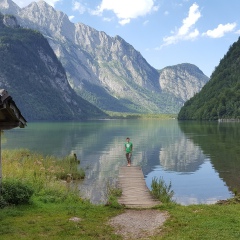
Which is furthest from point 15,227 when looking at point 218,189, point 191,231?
point 218,189

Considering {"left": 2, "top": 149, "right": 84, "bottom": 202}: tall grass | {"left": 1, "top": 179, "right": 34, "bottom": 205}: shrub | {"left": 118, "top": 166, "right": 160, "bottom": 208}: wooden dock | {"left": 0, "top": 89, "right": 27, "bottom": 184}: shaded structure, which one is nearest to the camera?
{"left": 0, "top": 89, "right": 27, "bottom": 184}: shaded structure

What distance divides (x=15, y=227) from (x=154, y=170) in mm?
34323

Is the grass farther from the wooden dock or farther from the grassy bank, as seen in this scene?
the wooden dock

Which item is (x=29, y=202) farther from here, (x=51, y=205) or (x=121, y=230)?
(x=121, y=230)

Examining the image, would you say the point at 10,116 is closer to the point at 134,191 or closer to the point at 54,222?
the point at 54,222

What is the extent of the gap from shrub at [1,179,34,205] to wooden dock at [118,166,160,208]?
5971 mm

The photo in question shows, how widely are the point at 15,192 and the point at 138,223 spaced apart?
734 cm

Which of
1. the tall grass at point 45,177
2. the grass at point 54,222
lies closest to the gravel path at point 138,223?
the grass at point 54,222

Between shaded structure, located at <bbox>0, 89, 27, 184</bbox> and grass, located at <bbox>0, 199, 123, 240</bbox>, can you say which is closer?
grass, located at <bbox>0, 199, 123, 240</bbox>

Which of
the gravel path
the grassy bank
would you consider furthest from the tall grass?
the gravel path

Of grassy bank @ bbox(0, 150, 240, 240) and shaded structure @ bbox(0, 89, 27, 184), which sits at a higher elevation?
shaded structure @ bbox(0, 89, 27, 184)

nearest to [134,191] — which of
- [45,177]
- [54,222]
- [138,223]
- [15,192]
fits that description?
[45,177]

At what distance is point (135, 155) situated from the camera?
210 ft

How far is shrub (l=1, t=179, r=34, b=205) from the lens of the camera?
20.1m
